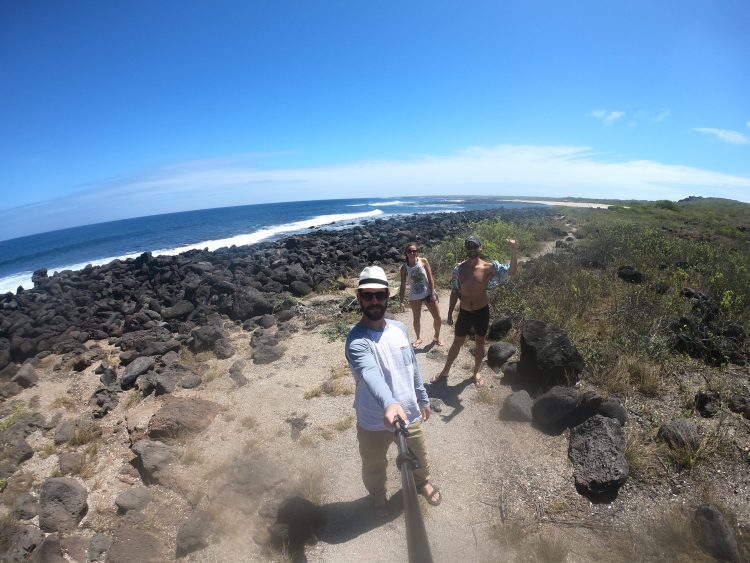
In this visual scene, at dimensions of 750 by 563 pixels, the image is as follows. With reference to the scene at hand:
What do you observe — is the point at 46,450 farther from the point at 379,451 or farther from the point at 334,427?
the point at 379,451

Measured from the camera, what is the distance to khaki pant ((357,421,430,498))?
301 centimetres

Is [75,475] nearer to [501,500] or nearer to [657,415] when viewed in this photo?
[501,500]

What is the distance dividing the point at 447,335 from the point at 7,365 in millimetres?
10652

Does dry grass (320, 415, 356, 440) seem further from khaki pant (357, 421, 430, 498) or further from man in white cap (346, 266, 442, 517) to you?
man in white cap (346, 266, 442, 517)

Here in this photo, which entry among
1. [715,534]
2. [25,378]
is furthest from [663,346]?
[25,378]

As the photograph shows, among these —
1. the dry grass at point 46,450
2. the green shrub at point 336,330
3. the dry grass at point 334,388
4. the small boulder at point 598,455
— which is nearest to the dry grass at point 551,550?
the small boulder at point 598,455

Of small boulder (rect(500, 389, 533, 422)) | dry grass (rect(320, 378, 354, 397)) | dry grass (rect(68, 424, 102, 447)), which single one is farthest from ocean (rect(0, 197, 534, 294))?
small boulder (rect(500, 389, 533, 422))

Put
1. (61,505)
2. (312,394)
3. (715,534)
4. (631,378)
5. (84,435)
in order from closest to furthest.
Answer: (715,534) < (61,505) < (631,378) < (84,435) < (312,394)

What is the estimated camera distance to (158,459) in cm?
448

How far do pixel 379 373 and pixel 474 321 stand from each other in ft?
9.10

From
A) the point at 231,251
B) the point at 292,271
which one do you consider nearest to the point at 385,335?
the point at 292,271

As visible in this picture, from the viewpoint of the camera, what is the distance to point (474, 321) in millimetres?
4996

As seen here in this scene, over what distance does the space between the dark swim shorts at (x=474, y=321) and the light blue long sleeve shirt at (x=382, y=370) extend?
7.18ft

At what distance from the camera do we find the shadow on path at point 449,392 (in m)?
5.04
